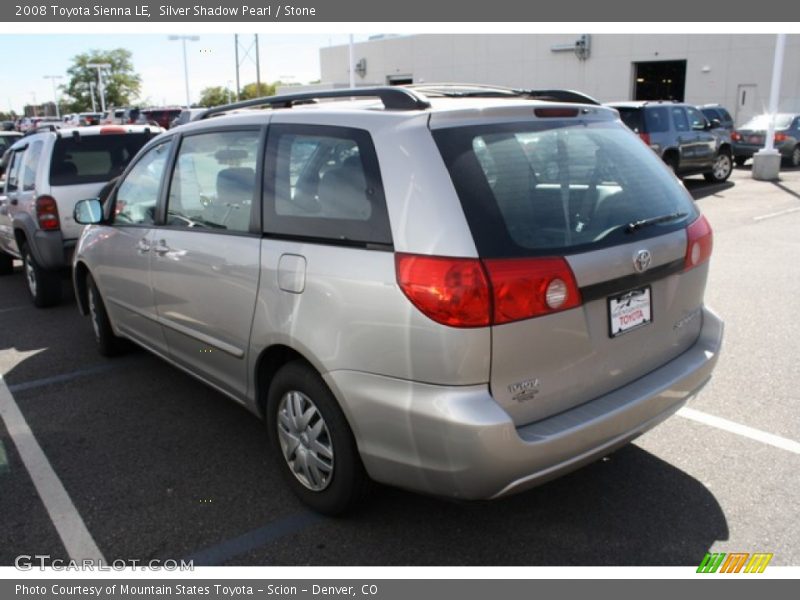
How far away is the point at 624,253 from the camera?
277 cm

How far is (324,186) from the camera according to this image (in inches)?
118

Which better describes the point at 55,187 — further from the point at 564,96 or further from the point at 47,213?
the point at 564,96

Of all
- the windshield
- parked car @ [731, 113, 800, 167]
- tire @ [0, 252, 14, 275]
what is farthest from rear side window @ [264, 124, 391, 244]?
the windshield

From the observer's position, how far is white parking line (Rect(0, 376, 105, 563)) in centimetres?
301

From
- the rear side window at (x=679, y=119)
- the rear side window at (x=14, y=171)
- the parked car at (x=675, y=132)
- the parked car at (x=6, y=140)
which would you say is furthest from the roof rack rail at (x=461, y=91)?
the parked car at (x=6, y=140)

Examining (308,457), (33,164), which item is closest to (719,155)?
(33,164)

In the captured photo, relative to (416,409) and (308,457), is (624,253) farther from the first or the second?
(308,457)

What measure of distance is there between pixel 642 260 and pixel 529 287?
62cm

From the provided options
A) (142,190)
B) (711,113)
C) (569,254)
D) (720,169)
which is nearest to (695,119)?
(720,169)

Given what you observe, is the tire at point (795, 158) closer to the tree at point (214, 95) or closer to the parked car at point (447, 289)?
the parked car at point (447, 289)

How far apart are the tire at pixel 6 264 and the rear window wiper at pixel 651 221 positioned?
853cm

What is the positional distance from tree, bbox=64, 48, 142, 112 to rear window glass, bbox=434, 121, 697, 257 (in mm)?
87534

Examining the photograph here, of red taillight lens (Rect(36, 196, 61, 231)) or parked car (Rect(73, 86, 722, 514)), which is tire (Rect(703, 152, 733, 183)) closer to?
red taillight lens (Rect(36, 196, 61, 231))

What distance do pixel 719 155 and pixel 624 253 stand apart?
15.4m
